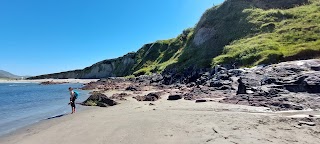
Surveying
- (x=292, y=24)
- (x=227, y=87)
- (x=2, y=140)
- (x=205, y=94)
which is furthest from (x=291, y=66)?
(x=292, y=24)

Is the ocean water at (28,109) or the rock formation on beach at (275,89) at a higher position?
the rock formation on beach at (275,89)

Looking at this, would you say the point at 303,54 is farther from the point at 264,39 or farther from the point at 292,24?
the point at 292,24

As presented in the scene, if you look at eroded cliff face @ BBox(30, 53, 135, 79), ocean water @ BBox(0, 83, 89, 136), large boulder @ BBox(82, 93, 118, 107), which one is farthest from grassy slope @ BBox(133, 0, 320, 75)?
eroded cliff face @ BBox(30, 53, 135, 79)

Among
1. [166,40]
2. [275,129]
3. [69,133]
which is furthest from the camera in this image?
[166,40]

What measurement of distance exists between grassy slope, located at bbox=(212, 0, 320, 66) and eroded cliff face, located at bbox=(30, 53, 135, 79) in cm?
7259

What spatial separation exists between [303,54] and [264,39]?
1193 centimetres

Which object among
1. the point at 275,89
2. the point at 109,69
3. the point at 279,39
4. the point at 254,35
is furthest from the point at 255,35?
the point at 109,69

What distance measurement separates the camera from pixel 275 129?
9.20 metres

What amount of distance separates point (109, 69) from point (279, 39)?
103 meters

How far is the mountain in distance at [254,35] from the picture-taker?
31.1 m

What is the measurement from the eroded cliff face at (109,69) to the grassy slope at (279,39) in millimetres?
72593

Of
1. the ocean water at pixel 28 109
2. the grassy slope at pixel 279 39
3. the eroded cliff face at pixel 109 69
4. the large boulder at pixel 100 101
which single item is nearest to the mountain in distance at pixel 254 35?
the grassy slope at pixel 279 39

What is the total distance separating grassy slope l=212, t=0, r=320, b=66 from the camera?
28703mm

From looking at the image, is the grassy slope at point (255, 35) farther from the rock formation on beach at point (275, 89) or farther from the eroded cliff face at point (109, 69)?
the eroded cliff face at point (109, 69)
